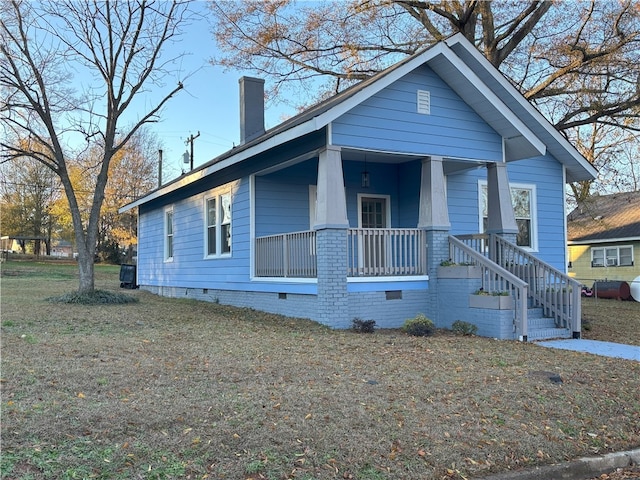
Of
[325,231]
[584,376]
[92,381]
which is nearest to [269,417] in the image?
[92,381]

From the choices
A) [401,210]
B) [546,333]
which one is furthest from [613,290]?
[546,333]

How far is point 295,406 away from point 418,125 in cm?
716

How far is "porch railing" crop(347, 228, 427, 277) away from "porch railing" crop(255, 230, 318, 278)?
76cm

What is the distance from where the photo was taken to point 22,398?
4805 mm

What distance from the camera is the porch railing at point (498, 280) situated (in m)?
9.41

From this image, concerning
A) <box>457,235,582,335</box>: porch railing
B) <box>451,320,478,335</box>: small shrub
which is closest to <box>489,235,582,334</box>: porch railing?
<box>457,235,582,335</box>: porch railing

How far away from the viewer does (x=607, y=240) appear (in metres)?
25.9

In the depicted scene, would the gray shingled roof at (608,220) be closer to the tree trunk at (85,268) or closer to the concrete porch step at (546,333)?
the concrete porch step at (546,333)

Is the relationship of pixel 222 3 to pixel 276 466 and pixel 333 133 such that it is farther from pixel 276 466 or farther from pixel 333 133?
pixel 276 466

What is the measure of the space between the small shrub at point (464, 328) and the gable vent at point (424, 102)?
4.11 m

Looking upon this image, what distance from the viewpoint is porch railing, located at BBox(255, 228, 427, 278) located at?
1040cm

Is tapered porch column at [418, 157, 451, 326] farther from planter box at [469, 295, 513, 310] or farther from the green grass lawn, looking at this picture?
the green grass lawn

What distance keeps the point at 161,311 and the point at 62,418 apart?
25.5 feet

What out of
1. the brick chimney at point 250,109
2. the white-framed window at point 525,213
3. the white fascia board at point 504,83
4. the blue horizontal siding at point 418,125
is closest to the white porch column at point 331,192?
the blue horizontal siding at point 418,125
